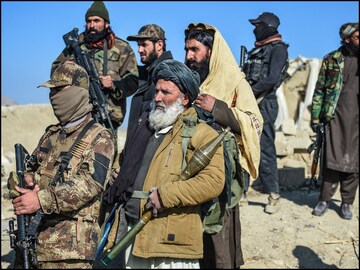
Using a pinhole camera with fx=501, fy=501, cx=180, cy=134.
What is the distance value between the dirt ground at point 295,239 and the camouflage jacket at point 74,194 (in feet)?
7.76

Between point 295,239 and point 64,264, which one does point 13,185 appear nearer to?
point 64,264

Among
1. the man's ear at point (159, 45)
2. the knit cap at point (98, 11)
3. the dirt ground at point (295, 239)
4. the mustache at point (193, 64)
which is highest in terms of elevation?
the knit cap at point (98, 11)

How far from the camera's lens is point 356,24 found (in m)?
5.49

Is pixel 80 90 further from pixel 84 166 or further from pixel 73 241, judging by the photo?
pixel 73 241

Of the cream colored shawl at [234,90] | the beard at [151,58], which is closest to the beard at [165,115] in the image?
the cream colored shawl at [234,90]

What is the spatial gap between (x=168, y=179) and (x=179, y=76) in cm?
62

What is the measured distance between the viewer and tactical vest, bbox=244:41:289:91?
5.26 m

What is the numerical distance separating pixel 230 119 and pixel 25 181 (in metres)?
Answer: 1.39

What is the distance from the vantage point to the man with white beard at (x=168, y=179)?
8.90ft

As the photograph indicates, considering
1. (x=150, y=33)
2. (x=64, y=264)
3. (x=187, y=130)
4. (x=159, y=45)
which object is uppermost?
(x=150, y=33)

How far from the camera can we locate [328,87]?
19.0 ft

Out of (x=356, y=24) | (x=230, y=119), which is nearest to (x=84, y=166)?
(x=230, y=119)

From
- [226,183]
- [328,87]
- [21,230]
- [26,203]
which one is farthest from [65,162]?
[328,87]

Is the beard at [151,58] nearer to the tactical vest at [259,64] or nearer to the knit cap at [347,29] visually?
the tactical vest at [259,64]
